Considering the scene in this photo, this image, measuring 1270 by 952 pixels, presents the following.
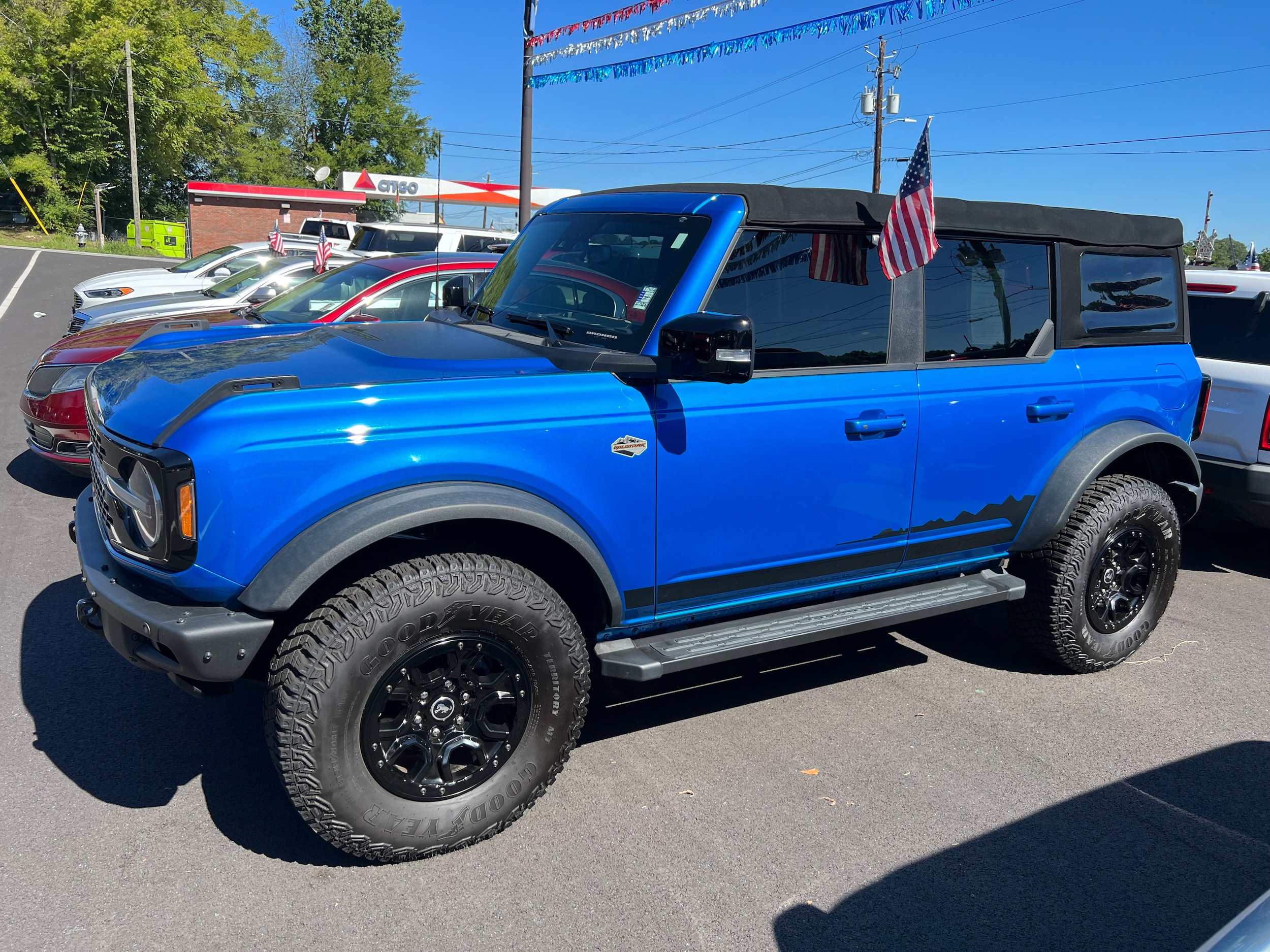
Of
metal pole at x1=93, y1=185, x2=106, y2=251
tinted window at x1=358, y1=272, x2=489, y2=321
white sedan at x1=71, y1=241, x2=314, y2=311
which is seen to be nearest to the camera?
tinted window at x1=358, y1=272, x2=489, y2=321

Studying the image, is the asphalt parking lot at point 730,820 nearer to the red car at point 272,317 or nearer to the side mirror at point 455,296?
the red car at point 272,317

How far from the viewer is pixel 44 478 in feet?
23.4

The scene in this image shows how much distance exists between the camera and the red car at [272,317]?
6.32 m

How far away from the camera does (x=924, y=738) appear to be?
3955 mm

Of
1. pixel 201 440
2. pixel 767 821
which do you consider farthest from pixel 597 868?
pixel 201 440

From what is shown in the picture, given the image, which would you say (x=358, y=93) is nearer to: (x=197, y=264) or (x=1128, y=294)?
(x=197, y=264)

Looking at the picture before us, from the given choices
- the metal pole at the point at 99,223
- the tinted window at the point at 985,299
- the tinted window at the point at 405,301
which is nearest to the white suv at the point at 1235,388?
the tinted window at the point at 985,299

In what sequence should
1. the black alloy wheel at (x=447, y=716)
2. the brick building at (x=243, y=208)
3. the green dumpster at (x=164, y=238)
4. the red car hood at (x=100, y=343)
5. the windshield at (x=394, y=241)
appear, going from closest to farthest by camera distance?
the black alloy wheel at (x=447, y=716) < the red car hood at (x=100, y=343) < the windshield at (x=394, y=241) < the brick building at (x=243, y=208) < the green dumpster at (x=164, y=238)

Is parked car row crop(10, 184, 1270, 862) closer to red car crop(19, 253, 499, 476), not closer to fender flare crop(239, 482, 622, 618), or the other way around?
fender flare crop(239, 482, 622, 618)

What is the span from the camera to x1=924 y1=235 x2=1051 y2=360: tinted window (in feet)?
13.1

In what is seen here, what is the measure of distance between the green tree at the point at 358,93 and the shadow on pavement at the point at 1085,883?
68867 millimetres

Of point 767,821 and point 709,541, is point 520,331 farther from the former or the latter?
point 767,821

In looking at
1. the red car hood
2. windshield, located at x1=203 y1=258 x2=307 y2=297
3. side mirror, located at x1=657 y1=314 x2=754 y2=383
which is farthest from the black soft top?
windshield, located at x1=203 y1=258 x2=307 y2=297

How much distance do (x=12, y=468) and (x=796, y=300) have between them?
647 cm
